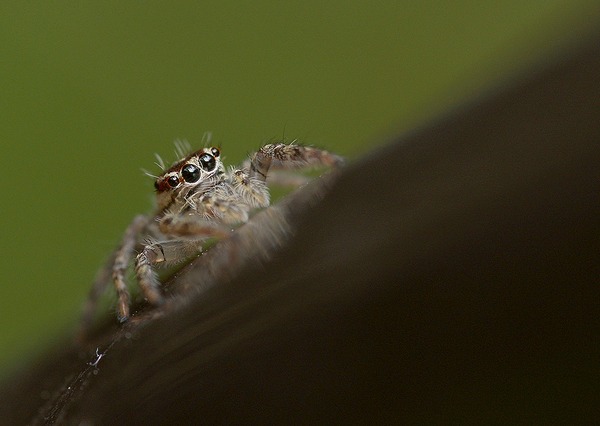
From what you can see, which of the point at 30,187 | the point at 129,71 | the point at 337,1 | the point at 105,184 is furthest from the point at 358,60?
the point at 30,187

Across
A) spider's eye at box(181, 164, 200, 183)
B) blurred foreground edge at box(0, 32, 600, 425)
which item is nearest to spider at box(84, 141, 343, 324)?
spider's eye at box(181, 164, 200, 183)

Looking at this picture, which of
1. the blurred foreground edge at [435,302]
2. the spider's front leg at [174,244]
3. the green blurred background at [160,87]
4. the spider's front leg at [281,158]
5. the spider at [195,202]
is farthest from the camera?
the green blurred background at [160,87]

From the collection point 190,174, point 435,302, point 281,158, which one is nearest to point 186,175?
point 190,174

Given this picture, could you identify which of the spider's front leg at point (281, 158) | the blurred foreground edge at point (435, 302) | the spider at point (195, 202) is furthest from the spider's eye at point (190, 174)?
the blurred foreground edge at point (435, 302)

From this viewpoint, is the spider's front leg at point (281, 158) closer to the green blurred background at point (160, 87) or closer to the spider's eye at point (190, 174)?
the spider's eye at point (190, 174)

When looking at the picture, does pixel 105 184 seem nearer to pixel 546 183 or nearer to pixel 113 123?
pixel 113 123

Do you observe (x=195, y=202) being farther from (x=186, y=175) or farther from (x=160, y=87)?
(x=160, y=87)
